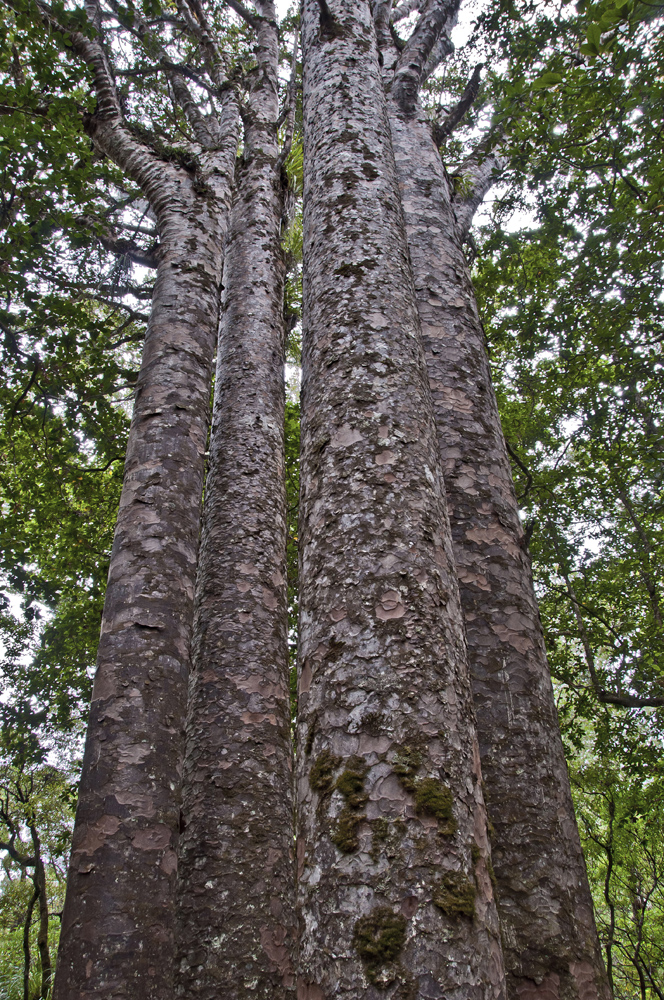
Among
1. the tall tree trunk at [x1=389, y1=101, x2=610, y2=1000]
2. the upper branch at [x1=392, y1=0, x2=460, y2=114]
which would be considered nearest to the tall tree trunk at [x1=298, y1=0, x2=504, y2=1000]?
the tall tree trunk at [x1=389, y1=101, x2=610, y2=1000]

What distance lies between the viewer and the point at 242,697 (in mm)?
3625

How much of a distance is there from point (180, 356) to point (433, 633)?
3087 mm

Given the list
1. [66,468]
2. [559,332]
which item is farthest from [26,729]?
[559,332]

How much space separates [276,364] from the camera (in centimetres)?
555

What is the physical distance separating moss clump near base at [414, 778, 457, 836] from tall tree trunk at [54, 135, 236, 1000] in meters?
1.70

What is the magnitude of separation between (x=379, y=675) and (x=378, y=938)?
1.52ft

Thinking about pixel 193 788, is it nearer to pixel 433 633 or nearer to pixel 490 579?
pixel 490 579

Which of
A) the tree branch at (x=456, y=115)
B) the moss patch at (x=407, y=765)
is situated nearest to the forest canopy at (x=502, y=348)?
the tree branch at (x=456, y=115)

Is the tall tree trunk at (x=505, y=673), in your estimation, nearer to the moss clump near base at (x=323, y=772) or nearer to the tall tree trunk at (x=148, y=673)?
the moss clump near base at (x=323, y=772)

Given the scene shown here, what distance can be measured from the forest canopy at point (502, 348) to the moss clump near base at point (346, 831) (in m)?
4.68

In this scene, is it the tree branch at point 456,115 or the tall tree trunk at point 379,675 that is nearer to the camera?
the tall tree trunk at point 379,675

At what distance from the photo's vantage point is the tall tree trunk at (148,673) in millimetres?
2160

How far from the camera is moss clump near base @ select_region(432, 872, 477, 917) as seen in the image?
103 cm

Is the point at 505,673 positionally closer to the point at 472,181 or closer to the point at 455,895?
the point at 455,895
